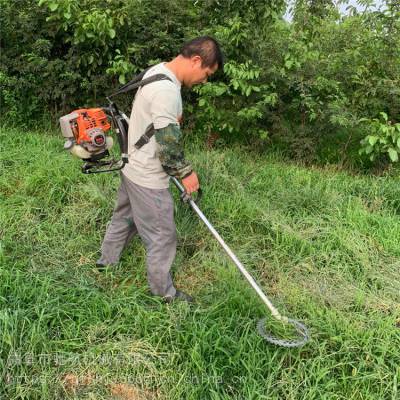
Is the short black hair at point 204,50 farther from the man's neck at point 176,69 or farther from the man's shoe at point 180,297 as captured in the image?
the man's shoe at point 180,297

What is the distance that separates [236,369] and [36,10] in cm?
464

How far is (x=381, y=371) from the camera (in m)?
2.38

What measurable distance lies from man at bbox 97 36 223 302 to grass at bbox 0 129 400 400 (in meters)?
0.29

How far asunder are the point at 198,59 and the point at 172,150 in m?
0.56

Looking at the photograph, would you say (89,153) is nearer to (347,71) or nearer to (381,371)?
(381,371)

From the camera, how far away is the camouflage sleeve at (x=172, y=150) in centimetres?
248

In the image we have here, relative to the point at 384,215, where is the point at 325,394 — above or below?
below

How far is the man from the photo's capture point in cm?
249

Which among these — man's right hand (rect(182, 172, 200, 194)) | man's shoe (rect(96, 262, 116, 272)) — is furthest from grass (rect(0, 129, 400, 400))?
man's right hand (rect(182, 172, 200, 194))

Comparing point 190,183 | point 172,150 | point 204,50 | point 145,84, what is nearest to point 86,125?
point 145,84

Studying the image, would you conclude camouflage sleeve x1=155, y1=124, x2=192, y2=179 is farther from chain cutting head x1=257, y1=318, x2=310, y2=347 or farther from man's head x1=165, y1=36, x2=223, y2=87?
chain cutting head x1=257, y1=318, x2=310, y2=347

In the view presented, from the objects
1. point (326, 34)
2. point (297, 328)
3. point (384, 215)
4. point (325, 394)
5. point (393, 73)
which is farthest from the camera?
point (326, 34)

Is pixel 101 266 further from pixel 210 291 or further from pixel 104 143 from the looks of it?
pixel 104 143

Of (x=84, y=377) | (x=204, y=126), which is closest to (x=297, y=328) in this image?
(x=84, y=377)
